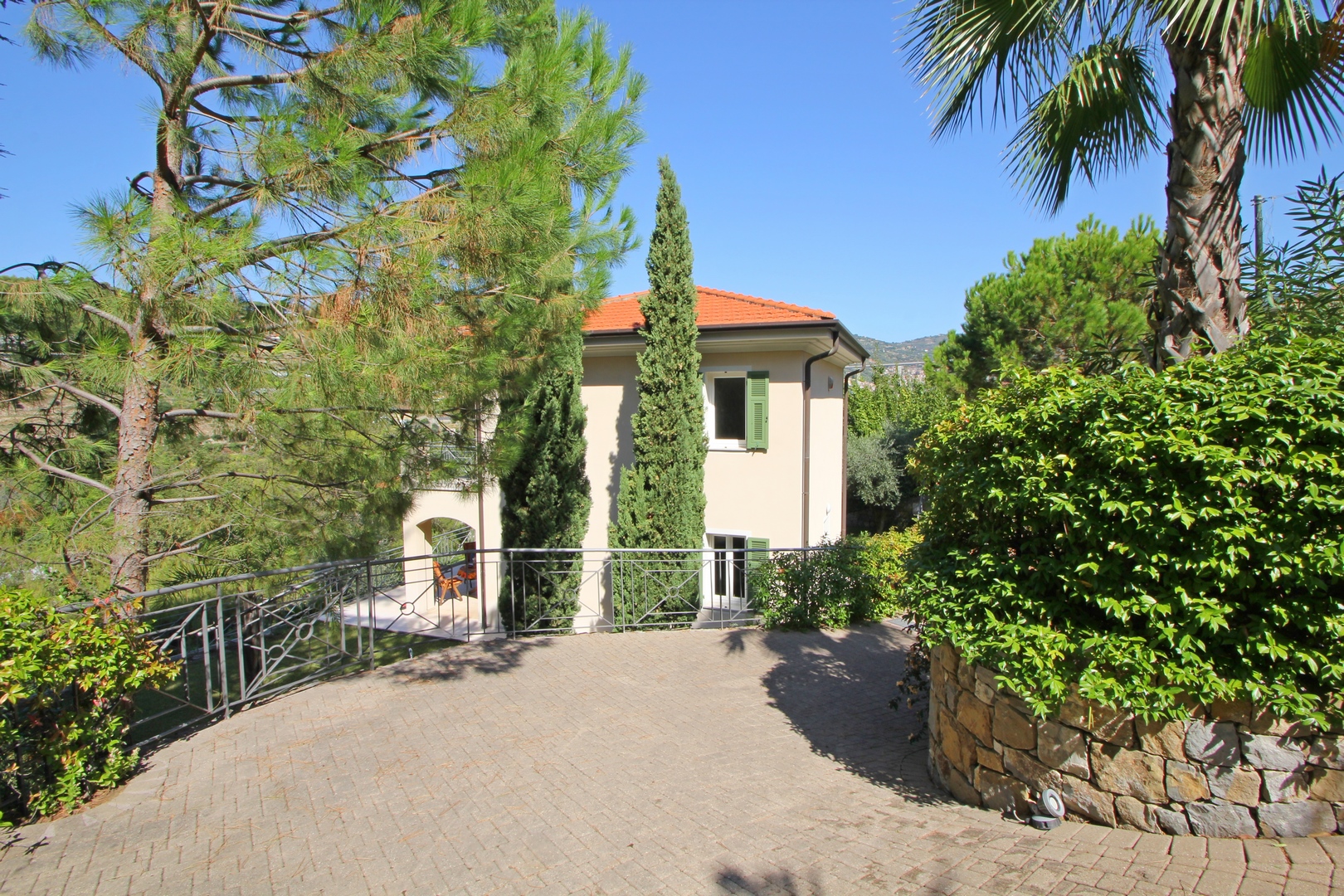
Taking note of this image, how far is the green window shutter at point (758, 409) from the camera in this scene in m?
12.9

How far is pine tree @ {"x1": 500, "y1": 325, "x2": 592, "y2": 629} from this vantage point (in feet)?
39.5

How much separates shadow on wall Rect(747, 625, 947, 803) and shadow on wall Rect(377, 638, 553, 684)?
241cm

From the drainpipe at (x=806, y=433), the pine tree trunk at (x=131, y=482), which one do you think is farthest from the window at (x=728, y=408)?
the pine tree trunk at (x=131, y=482)

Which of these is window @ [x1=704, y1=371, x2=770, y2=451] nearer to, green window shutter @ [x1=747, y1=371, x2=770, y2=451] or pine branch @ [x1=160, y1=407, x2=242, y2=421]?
green window shutter @ [x1=747, y1=371, x2=770, y2=451]

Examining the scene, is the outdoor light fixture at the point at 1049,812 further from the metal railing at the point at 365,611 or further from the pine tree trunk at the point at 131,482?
the pine tree trunk at the point at 131,482

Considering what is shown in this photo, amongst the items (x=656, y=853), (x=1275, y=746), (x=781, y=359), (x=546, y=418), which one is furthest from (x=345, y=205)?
(x=781, y=359)

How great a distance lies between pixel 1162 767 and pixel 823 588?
19.8 feet

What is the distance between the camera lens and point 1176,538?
3516 mm

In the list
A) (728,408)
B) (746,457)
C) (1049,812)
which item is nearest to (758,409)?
(728,408)

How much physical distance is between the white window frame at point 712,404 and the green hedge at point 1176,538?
8983 mm

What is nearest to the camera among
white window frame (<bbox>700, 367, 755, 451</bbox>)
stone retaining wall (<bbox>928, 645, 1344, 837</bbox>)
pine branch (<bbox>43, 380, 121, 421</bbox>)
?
stone retaining wall (<bbox>928, 645, 1344, 837</bbox>)

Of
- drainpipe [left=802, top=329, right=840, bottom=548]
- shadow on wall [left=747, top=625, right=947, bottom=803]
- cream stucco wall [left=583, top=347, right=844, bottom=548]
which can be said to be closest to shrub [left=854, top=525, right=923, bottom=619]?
shadow on wall [left=747, top=625, right=947, bottom=803]

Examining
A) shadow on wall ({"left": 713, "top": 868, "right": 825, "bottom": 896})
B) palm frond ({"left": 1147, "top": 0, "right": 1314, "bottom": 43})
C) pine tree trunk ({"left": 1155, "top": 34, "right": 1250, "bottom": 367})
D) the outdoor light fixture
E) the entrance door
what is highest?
palm frond ({"left": 1147, "top": 0, "right": 1314, "bottom": 43})

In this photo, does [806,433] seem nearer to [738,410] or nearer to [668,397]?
[738,410]
